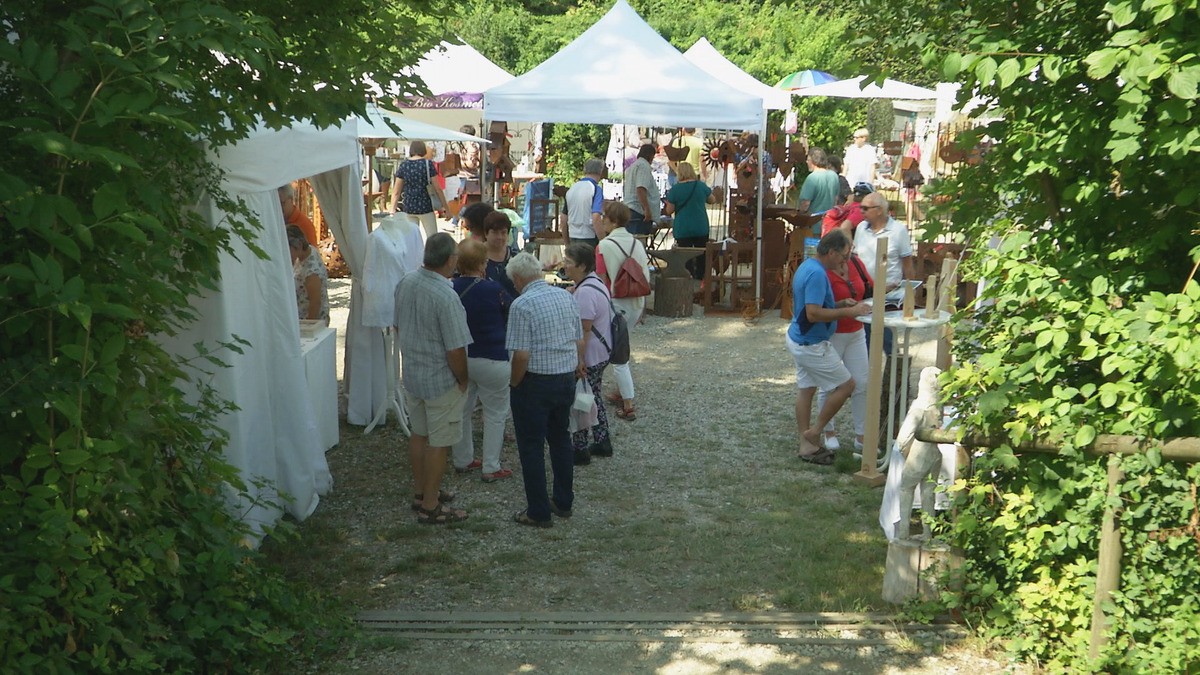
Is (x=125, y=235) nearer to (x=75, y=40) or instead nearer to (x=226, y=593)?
(x=75, y=40)

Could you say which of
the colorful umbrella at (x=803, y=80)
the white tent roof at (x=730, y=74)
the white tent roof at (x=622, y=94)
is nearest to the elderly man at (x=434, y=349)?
the white tent roof at (x=622, y=94)

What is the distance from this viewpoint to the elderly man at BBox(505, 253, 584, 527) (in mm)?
6223

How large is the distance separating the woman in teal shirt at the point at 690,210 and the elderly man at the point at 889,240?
477cm

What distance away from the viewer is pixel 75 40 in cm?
312

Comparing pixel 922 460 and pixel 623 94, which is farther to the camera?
pixel 623 94

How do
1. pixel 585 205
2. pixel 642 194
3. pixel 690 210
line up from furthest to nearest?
pixel 642 194
pixel 690 210
pixel 585 205

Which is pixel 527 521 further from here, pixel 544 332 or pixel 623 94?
pixel 623 94

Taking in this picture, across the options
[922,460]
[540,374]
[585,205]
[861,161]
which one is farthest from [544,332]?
[861,161]

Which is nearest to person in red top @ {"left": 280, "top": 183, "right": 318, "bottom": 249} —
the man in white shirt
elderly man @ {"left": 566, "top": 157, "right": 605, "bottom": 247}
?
elderly man @ {"left": 566, "top": 157, "right": 605, "bottom": 247}

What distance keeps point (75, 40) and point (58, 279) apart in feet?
2.15

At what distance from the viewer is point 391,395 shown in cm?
838

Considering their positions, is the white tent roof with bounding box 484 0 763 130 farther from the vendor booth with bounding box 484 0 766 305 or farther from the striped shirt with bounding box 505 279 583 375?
the striped shirt with bounding box 505 279 583 375

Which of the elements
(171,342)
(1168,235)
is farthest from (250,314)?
(1168,235)

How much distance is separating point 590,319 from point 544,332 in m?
1.14
